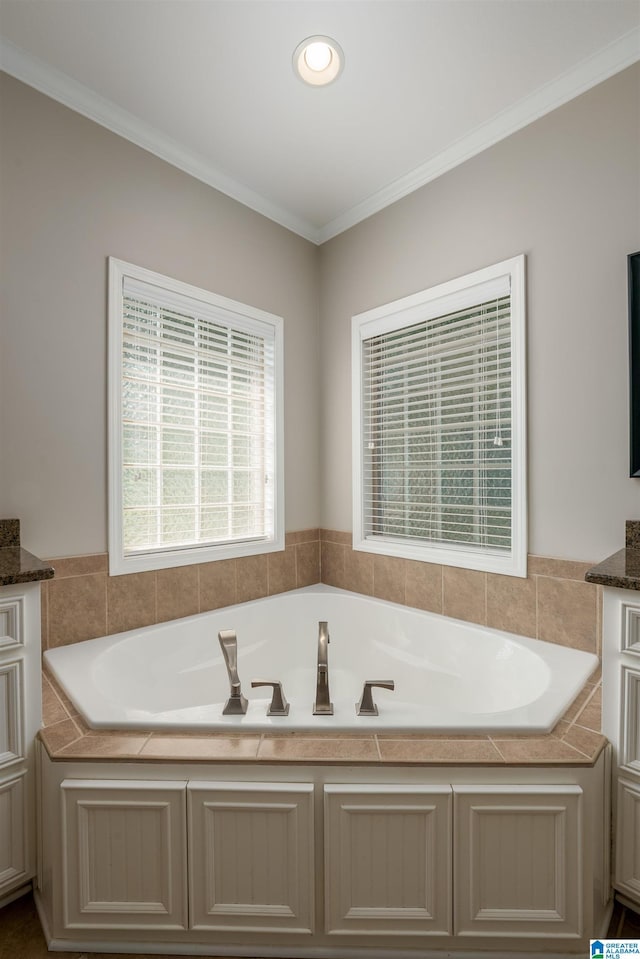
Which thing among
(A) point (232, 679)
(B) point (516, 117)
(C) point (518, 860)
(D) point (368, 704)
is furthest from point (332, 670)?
(B) point (516, 117)

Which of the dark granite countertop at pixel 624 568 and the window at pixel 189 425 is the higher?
the window at pixel 189 425

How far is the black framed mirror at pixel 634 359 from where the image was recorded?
1633 millimetres

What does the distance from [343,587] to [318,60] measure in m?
2.38

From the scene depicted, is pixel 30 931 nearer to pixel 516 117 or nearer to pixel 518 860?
pixel 518 860

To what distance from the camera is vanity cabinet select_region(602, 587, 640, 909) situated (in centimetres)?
123

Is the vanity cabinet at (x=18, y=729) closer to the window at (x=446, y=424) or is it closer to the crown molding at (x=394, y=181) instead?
the window at (x=446, y=424)

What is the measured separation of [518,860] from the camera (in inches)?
45.5

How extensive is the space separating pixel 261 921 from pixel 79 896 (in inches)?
18.6

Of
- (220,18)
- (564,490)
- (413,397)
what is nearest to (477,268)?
(413,397)

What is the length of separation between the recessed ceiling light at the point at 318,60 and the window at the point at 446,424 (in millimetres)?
938

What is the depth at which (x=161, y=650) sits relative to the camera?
199 cm

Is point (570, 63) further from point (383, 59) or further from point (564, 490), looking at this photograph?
point (564, 490)

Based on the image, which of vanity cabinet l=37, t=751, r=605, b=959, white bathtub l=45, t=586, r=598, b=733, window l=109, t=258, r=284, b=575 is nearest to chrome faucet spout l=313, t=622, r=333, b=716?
white bathtub l=45, t=586, r=598, b=733

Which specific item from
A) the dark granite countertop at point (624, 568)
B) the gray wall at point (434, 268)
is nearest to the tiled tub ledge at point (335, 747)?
the dark granite countertop at point (624, 568)
